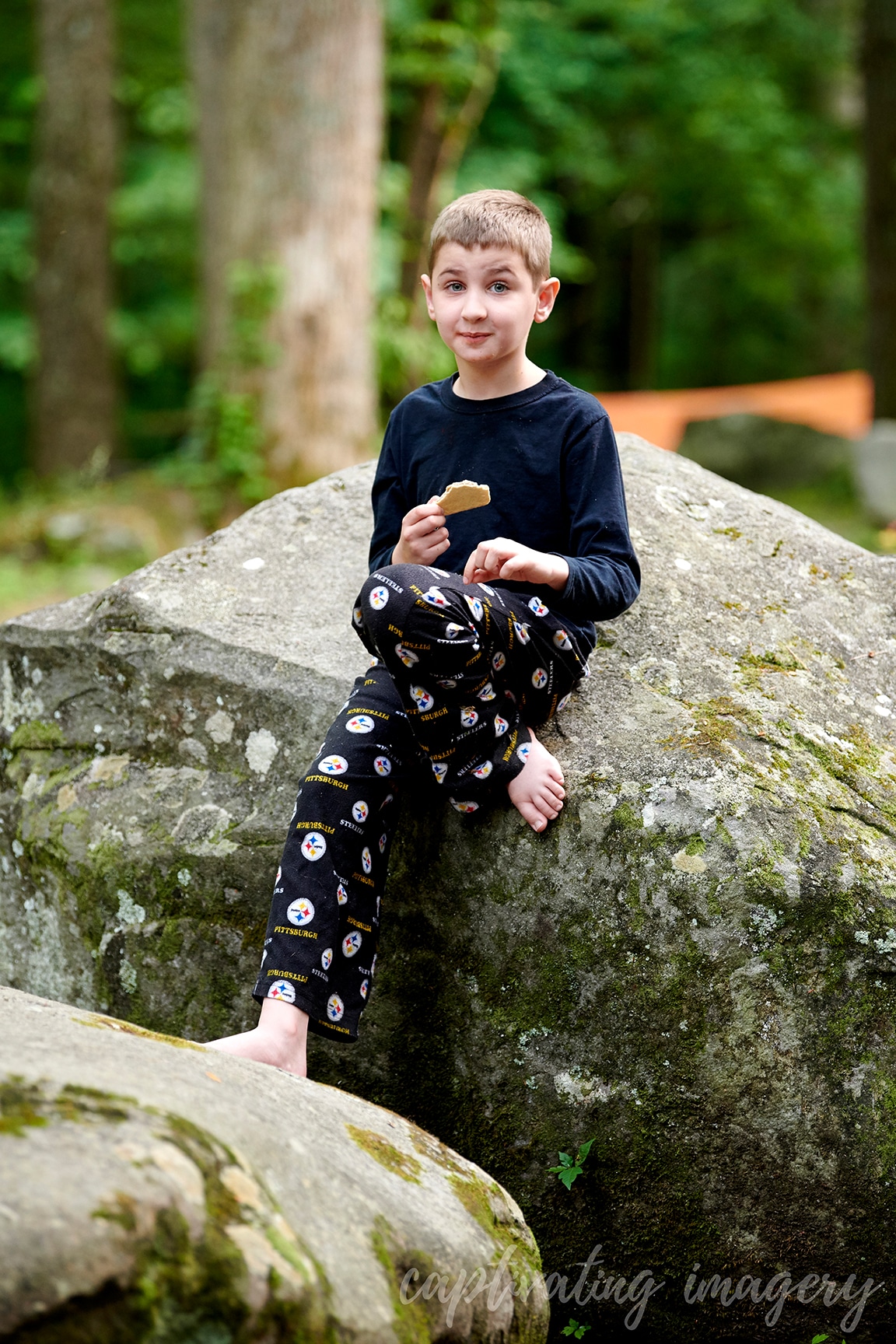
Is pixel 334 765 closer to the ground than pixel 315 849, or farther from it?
farther from it

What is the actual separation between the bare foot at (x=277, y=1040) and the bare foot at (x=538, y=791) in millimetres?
563

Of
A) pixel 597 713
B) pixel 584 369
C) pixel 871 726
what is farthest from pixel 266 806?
pixel 584 369

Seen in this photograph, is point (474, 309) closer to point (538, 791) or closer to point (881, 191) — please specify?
point (538, 791)

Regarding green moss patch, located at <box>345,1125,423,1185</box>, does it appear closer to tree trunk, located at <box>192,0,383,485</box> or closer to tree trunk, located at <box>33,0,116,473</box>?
tree trunk, located at <box>192,0,383,485</box>

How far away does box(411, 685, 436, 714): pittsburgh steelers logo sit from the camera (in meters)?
2.42

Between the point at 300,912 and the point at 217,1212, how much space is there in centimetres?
87

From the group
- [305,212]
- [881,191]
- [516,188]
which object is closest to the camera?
[305,212]

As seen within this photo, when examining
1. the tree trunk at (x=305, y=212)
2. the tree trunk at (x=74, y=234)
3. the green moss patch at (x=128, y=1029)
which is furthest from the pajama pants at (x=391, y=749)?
the tree trunk at (x=74, y=234)

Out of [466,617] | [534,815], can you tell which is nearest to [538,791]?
[534,815]

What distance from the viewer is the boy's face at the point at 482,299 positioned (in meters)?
2.53

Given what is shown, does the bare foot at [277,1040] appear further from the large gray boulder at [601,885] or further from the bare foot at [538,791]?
the bare foot at [538,791]

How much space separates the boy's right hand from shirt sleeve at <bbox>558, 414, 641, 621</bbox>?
255 mm

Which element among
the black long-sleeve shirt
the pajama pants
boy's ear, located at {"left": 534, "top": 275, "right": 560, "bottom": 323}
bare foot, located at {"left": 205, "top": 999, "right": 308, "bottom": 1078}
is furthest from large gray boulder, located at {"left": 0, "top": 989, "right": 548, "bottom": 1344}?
boy's ear, located at {"left": 534, "top": 275, "right": 560, "bottom": 323}

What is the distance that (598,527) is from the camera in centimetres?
258
